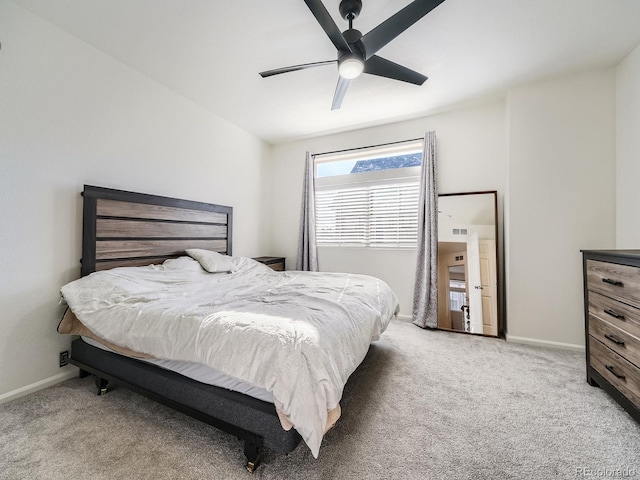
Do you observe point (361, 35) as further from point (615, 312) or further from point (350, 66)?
point (615, 312)

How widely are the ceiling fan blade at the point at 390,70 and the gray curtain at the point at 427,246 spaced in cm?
139

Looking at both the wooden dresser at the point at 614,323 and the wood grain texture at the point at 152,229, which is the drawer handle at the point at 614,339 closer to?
the wooden dresser at the point at 614,323

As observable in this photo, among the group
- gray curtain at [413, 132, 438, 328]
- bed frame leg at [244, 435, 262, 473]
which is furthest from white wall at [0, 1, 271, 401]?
gray curtain at [413, 132, 438, 328]

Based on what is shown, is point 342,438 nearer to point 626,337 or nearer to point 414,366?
point 414,366

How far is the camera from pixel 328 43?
2225mm

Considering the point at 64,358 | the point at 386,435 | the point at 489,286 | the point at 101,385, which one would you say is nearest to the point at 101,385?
the point at 101,385

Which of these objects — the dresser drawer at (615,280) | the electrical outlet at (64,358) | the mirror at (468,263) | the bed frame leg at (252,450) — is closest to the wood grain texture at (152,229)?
the electrical outlet at (64,358)

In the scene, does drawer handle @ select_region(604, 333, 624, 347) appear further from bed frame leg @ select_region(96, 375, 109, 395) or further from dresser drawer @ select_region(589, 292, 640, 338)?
bed frame leg @ select_region(96, 375, 109, 395)

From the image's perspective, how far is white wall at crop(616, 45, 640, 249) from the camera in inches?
89.5

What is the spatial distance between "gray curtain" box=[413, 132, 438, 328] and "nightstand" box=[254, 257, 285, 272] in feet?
6.72

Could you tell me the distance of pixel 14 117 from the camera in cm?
188

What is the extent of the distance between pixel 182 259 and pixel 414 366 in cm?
244

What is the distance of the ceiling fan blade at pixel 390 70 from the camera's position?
79.8 inches

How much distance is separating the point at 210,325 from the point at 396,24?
2092 millimetres
